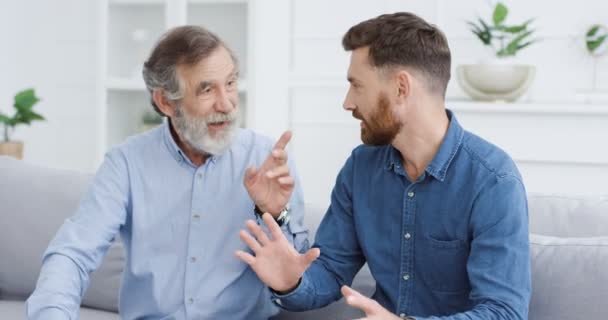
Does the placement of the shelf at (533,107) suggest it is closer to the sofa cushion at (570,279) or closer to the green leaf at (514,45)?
the green leaf at (514,45)

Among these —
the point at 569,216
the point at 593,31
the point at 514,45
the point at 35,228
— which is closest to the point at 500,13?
the point at 514,45

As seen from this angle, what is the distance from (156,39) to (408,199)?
263 centimetres

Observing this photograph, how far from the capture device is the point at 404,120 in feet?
5.66

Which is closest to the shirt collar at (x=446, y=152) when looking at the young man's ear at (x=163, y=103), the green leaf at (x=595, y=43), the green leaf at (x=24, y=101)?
the young man's ear at (x=163, y=103)

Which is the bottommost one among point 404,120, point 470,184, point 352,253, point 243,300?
point 243,300

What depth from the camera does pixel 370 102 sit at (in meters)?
1.75

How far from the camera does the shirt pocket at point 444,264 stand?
5.50 feet

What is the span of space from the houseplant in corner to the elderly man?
63.5 inches

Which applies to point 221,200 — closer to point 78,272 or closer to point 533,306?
point 78,272

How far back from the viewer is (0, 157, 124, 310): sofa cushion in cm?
226

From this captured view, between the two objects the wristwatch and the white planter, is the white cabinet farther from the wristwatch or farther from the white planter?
the wristwatch

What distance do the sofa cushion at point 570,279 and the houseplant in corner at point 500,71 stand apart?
1694 millimetres

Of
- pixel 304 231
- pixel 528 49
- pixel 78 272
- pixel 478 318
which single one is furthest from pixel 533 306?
pixel 528 49

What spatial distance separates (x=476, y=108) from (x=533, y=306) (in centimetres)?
167
